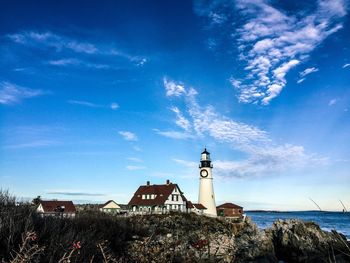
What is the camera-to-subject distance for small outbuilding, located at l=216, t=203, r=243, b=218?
7850cm

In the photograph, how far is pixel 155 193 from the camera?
5950cm

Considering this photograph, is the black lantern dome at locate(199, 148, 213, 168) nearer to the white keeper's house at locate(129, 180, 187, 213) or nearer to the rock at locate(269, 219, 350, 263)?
the white keeper's house at locate(129, 180, 187, 213)

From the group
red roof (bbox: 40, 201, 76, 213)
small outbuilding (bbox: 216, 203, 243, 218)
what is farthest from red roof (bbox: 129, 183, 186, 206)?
small outbuilding (bbox: 216, 203, 243, 218)

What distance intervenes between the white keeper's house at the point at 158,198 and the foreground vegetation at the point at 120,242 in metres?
31.8

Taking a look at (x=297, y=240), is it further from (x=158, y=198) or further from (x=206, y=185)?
(x=158, y=198)

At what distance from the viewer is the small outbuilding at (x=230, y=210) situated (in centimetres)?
7850

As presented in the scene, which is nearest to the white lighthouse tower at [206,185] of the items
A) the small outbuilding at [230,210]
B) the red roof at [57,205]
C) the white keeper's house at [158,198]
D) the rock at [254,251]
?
the white keeper's house at [158,198]

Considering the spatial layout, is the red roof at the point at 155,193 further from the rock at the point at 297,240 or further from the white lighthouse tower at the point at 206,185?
the rock at the point at 297,240

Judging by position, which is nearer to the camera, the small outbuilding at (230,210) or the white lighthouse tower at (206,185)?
the white lighthouse tower at (206,185)

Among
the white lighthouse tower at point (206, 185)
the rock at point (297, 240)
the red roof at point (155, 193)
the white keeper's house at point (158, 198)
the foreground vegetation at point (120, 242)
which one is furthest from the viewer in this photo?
the white lighthouse tower at point (206, 185)

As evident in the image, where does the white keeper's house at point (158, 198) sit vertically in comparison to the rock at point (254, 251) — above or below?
above

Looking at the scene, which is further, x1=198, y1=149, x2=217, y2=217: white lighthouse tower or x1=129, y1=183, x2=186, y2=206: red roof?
x1=198, y1=149, x2=217, y2=217: white lighthouse tower

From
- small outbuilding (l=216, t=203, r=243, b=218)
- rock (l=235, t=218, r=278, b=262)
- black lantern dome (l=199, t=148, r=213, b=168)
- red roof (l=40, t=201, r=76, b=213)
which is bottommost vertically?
rock (l=235, t=218, r=278, b=262)

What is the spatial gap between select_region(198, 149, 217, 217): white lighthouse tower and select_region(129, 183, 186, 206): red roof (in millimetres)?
4506
